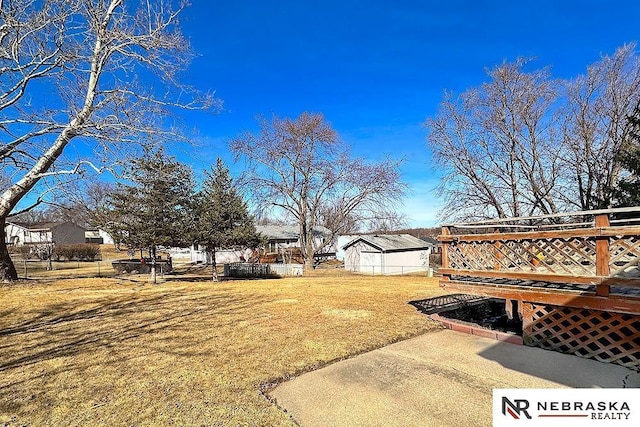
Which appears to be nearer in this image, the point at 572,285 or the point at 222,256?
the point at 572,285

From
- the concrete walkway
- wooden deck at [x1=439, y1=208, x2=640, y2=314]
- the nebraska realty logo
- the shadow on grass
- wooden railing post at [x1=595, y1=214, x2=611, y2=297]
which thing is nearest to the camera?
the nebraska realty logo

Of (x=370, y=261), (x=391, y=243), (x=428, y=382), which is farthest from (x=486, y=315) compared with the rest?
(x=391, y=243)

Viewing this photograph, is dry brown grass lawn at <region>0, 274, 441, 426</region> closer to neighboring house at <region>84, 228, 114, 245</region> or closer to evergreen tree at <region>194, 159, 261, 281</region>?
evergreen tree at <region>194, 159, 261, 281</region>

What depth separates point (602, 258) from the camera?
4316 millimetres

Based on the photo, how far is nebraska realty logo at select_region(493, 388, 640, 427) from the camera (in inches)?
102

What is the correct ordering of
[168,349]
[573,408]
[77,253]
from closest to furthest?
[573,408] < [168,349] < [77,253]

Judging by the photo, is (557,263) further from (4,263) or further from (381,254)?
(381,254)

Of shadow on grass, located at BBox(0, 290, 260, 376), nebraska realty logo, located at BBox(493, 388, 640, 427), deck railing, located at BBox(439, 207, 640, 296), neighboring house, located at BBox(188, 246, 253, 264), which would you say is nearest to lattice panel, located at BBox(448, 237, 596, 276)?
deck railing, located at BBox(439, 207, 640, 296)

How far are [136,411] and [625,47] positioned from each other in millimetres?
22565

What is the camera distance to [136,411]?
3.05 meters

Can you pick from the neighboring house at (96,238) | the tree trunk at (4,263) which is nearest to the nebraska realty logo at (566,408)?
the tree trunk at (4,263)

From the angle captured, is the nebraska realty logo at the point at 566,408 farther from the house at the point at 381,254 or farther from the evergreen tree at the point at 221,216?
the house at the point at 381,254

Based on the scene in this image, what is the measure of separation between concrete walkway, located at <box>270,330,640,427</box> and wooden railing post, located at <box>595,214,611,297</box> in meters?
0.91

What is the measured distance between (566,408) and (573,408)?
0.05 meters
